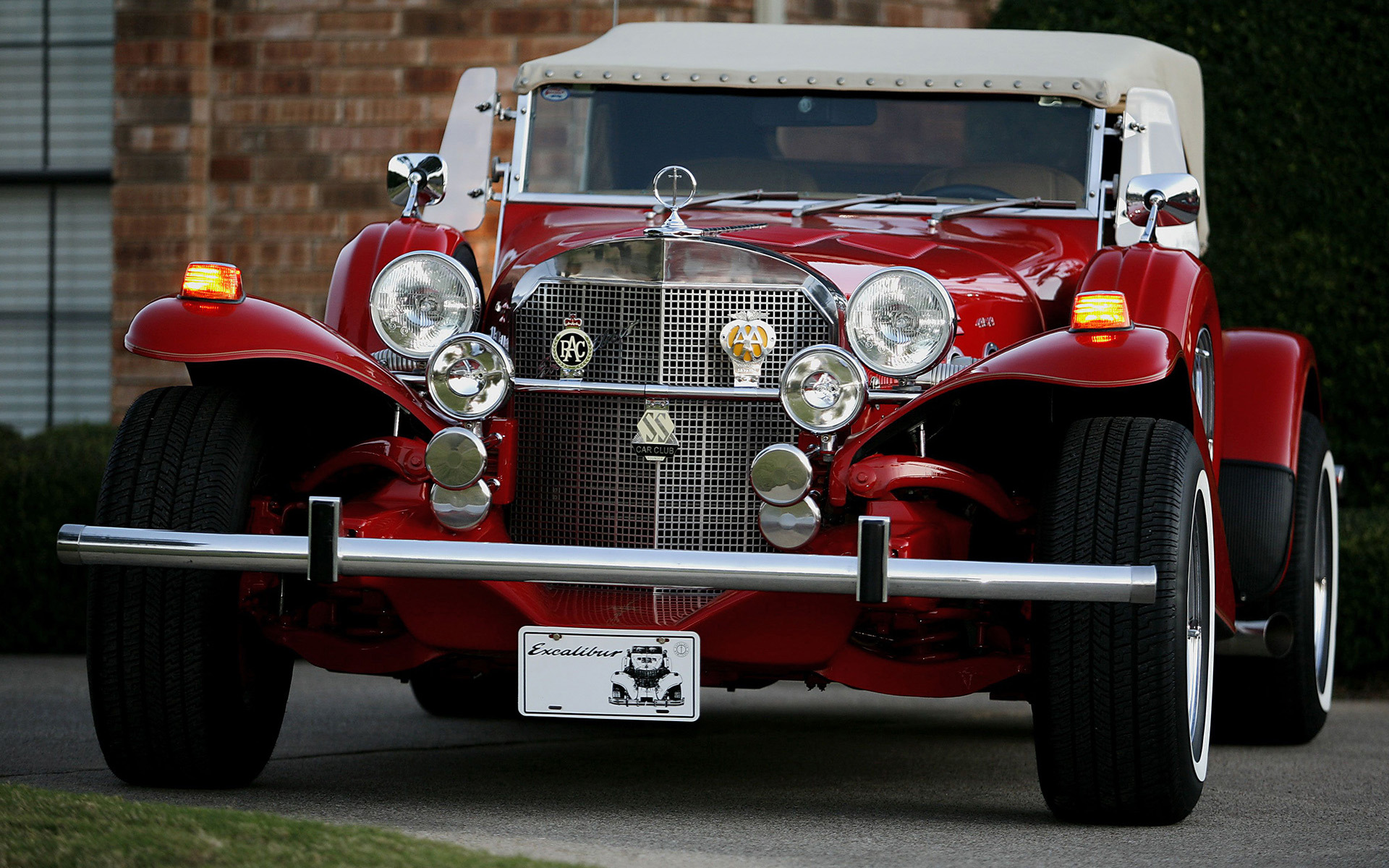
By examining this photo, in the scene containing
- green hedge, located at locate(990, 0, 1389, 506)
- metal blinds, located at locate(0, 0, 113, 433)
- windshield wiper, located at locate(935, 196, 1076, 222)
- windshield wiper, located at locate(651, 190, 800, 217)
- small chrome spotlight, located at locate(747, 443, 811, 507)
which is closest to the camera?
small chrome spotlight, located at locate(747, 443, 811, 507)

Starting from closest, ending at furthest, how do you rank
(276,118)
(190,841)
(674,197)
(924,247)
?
(190,841) < (674,197) < (924,247) < (276,118)

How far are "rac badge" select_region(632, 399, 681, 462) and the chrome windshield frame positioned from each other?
110cm

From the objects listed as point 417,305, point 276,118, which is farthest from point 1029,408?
point 276,118

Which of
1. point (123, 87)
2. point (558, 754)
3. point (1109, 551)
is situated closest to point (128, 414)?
point (558, 754)

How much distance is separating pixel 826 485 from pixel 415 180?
180cm

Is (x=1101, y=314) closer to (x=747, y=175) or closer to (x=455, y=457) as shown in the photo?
(x=455, y=457)

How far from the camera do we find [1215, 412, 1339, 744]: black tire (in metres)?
5.88

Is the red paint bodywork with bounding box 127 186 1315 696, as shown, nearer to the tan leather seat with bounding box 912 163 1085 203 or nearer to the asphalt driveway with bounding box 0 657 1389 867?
the asphalt driveway with bounding box 0 657 1389 867

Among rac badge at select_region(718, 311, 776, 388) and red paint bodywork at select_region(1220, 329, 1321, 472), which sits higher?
rac badge at select_region(718, 311, 776, 388)

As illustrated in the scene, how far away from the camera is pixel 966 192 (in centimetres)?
529

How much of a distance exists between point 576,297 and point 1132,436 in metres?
1.35

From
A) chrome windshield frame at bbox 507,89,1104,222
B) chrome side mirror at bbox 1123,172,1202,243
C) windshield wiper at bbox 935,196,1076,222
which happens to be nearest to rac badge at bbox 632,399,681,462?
chrome windshield frame at bbox 507,89,1104,222

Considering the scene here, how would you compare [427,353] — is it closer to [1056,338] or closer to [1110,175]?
[1056,338]

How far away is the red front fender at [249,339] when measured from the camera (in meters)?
4.13
